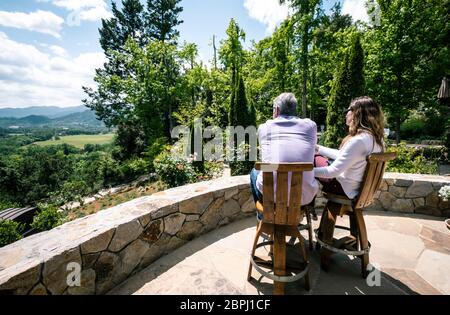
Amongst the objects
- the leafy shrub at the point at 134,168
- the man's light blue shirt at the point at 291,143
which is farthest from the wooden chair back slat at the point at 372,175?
the leafy shrub at the point at 134,168

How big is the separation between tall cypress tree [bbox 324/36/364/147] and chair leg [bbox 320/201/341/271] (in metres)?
5.57

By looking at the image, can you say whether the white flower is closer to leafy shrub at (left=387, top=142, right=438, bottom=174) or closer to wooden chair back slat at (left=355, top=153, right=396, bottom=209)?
wooden chair back slat at (left=355, top=153, right=396, bottom=209)

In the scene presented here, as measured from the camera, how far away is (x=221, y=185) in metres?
2.79

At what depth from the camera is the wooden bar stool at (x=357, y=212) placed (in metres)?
1.67

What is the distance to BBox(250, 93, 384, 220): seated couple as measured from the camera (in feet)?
5.22

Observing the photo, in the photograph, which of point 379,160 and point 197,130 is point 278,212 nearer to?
point 379,160

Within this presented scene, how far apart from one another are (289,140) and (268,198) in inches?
17.8

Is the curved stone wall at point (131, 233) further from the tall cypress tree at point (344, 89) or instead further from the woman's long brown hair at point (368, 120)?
the tall cypress tree at point (344, 89)

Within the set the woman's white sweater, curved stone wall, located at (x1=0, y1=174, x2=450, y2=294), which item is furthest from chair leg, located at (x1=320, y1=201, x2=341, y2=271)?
curved stone wall, located at (x1=0, y1=174, x2=450, y2=294)

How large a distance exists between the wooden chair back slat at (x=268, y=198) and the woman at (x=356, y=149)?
50cm

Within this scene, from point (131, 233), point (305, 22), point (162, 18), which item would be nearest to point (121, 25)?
point (162, 18)

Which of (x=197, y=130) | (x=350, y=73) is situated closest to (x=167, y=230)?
(x=197, y=130)
